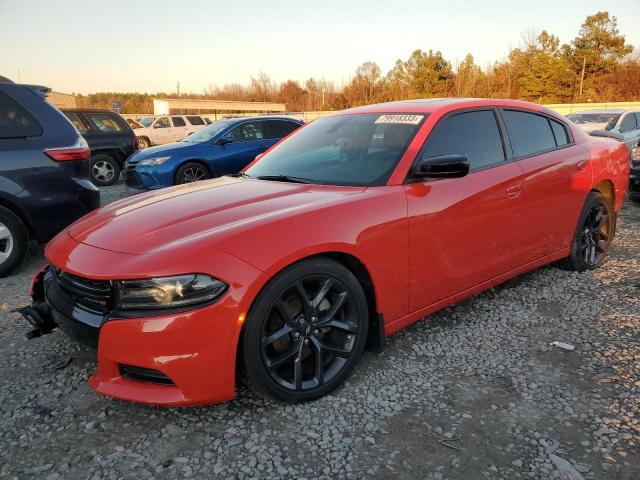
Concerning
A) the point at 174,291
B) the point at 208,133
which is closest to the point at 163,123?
the point at 208,133

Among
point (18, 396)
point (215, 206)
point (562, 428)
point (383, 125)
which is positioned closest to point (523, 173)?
point (383, 125)

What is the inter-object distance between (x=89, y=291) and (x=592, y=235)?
417 centimetres

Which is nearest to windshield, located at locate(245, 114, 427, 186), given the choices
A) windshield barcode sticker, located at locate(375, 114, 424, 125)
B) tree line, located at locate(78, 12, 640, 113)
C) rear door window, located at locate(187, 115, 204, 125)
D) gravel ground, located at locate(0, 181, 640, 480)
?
windshield barcode sticker, located at locate(375, 114, 424, 125)

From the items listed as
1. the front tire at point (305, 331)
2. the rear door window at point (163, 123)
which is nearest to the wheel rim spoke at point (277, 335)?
the front tire at point (305, 331)

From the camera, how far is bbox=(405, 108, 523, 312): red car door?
109 inches

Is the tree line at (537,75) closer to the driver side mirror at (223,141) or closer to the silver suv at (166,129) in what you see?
the silver suv at (166,129)

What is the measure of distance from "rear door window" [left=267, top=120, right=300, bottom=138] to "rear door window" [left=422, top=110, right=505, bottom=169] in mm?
6573

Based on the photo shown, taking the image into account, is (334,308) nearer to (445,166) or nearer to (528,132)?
(445,166)

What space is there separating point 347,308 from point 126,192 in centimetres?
844

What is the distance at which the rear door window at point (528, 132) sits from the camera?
353 centimetres

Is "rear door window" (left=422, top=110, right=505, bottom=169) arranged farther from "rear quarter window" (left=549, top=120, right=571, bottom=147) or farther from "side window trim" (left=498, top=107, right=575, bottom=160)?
"rear quarter window" (left=549, top=120, right=571, bottom=147)

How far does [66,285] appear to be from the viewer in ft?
7.59

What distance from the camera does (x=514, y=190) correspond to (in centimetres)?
328

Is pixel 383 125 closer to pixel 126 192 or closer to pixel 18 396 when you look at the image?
pixel 18 396
